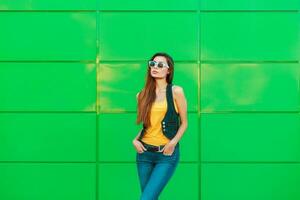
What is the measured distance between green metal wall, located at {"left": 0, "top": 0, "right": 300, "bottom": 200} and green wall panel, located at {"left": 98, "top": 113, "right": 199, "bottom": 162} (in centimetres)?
1

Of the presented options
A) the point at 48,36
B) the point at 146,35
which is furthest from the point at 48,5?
the point at 146,35

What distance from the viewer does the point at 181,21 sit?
5578 millimetres

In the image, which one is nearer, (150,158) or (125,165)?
(150,158)

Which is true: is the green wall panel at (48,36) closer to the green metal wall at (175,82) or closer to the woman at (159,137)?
the green metal wall at (175,82)

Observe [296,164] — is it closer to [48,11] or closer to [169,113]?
[169,113]

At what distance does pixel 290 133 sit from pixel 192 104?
1.06m

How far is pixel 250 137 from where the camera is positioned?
557cm

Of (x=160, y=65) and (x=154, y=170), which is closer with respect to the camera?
(x=154, y=170)

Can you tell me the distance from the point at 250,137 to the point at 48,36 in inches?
92.9

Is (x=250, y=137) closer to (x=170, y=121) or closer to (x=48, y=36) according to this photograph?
(x=170, y=121)

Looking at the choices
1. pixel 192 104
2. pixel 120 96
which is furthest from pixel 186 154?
pixel 120 96

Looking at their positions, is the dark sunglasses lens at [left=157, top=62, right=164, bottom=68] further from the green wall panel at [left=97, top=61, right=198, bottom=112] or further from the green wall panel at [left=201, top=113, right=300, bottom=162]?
the green wall panel at [left=201, top=113, right=300, bottom=162]

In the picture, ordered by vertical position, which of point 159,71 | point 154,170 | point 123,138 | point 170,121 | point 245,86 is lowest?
point 154,170

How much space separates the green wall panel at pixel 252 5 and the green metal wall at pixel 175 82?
0.03 feet
